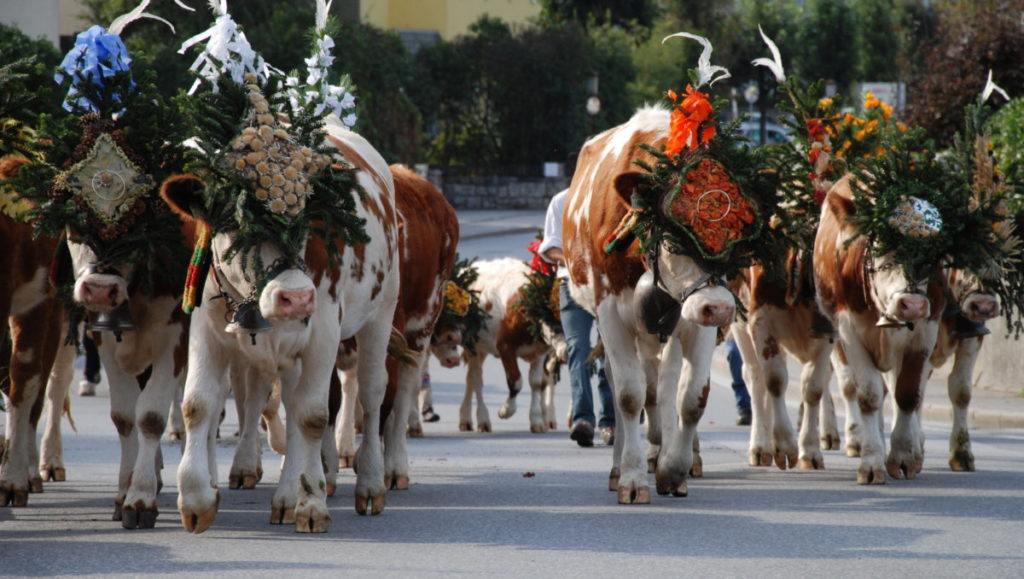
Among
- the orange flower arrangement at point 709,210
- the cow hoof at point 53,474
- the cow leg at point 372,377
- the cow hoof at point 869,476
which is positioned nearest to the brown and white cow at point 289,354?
the cow leg at point 372,377

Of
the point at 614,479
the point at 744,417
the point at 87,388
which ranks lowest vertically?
the point at 87,388

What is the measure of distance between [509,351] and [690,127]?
291 inches

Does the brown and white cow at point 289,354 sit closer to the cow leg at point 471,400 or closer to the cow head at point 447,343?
the cow head at point 447,343

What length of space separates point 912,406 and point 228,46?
16.9 feet

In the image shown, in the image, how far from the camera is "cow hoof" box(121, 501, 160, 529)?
865cm

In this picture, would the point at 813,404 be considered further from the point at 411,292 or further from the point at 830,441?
the point at 411,292

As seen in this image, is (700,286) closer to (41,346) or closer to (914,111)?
(41,346)

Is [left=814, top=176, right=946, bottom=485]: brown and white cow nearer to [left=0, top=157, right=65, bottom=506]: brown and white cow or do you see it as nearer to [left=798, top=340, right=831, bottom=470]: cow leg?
[left=798, top=340, right=831, bottom=470]: cow leg

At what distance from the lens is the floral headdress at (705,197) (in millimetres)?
9461

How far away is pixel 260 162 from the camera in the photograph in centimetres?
816

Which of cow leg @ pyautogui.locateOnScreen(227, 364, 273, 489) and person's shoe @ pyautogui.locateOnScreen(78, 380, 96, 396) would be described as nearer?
cow leg @ pyautogui.locateOnScreen(227, 364, 273, 489)

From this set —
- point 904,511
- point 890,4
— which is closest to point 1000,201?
point 904,511

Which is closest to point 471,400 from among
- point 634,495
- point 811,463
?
point 811,463

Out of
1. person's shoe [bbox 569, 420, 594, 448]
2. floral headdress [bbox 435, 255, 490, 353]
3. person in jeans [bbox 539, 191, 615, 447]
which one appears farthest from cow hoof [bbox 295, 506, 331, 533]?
floral headdress [bbox 435, 255, 490, 353]
